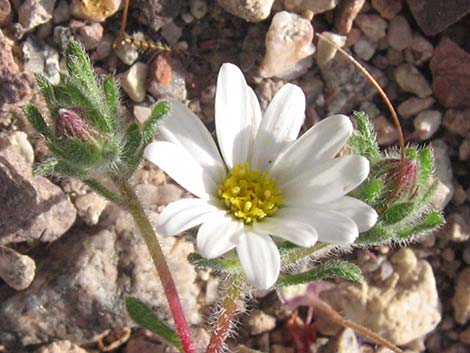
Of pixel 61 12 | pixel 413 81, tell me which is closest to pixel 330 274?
pixel 413 81

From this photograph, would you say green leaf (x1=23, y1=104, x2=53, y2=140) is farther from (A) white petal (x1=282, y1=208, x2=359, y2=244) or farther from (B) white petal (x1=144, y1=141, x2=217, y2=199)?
(A) white petal (x1=282, y1=208, x2=359, y2=244)

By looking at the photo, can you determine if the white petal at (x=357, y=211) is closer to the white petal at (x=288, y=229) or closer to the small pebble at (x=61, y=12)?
the white petal at (x=288, y=229)

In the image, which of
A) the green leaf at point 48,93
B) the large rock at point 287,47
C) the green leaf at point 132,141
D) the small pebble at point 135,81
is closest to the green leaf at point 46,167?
the green leaf at point 48,93

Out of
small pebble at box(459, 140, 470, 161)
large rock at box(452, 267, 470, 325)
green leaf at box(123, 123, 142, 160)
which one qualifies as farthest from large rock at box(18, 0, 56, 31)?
large rock at box(452, 267, 470, 325)

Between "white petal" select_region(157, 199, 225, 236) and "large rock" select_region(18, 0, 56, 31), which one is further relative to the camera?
"large rock" select_region(18, 0, 56, 31)

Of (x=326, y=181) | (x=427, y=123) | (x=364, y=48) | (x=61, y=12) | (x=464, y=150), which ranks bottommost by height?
(x=464, y=150)

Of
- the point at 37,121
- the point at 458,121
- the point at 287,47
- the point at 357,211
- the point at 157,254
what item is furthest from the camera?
the point at 458,121

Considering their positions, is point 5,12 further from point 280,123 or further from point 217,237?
point 217,237
